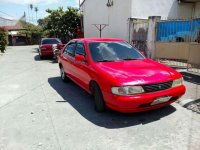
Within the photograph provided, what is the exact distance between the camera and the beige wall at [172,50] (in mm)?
9609

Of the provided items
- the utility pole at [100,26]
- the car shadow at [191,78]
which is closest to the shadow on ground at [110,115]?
the car shadow at [191,78]

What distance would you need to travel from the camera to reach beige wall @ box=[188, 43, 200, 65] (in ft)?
27.1

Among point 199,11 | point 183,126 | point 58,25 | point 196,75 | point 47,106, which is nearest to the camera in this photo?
point 183,126

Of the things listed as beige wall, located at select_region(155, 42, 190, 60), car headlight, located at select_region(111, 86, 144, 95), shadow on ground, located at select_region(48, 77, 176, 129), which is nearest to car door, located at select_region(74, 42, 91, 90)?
shadow on ground, located at select_region(48, 77, 176, 129)

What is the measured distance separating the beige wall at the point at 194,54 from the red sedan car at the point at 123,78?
3.26 m

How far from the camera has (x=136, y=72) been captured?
186 inches

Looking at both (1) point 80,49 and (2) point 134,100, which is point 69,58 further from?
(2) point 134,100

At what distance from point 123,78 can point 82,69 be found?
1682 mm

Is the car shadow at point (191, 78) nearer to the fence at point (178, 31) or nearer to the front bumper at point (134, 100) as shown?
the fence at point (178, 31)

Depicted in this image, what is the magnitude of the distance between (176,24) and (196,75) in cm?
276

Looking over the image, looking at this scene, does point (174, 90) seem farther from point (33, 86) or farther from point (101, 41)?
point (33, 86)

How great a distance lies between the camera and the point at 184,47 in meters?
9.59

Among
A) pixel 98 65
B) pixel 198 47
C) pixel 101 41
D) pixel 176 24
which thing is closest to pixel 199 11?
pixel 176 24

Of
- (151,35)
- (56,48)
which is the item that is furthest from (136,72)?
(56,48)
